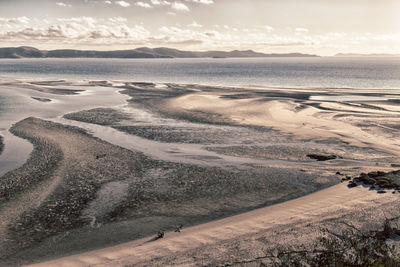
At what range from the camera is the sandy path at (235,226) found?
34.8 ft

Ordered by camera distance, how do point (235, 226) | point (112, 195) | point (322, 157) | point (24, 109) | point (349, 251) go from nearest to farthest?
point (349, 251) < point (235, 226) < point (112, 195) < point (322, 157) < point (24, 109)

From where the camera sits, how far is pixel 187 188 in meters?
17.3

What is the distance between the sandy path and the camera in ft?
34.8

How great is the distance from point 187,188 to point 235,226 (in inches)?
205

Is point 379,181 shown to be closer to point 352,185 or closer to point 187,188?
point 352,185

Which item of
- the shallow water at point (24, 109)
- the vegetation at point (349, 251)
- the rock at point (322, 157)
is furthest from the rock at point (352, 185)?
the shallow water at point (24, 109)

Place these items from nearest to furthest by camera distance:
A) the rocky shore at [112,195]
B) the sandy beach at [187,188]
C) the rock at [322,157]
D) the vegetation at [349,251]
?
the vegetation at [349,251]
the sandy beach at [187,188]
the rocky shore at [112,195]
the rock at [322,157]

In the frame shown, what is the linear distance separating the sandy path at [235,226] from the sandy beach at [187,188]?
0.15ft

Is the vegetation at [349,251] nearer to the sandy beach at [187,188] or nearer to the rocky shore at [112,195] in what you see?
the sandy beach at [187,188]

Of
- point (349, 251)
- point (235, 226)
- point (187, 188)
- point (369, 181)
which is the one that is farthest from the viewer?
point (187, 188)

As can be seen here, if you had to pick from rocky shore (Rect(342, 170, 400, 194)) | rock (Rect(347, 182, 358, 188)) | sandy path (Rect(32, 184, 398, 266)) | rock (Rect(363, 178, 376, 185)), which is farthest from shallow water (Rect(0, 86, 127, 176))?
rock (Rect(363, 178, 376, 185))

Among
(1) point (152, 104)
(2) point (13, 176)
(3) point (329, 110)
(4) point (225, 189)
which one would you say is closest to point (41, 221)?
(2) point (13, 176)

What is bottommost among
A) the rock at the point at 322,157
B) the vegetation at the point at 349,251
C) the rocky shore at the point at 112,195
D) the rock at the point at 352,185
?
the rocky shore at the point at 112,195

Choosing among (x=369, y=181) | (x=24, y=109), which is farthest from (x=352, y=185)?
(x=24, y=109)
